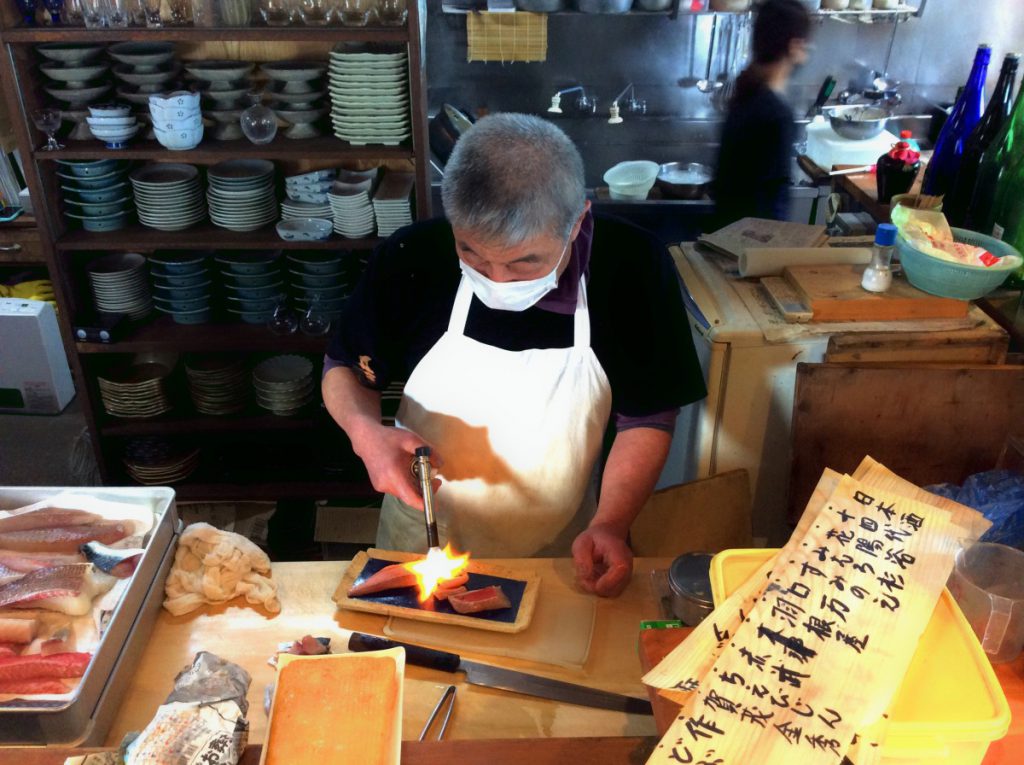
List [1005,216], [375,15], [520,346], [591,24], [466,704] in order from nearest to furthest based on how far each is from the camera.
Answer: [466,704] → [520,346] → [1005,216] → [375,15] → [591,24]

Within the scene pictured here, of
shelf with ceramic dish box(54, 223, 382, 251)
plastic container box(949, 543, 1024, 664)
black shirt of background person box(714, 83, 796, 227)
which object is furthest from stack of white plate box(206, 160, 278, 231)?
plastic container box(949, 543, 1024, 664)

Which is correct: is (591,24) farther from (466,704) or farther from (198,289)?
(466,704)

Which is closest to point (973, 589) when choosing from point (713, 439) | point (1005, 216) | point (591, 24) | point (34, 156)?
point (713, 439)

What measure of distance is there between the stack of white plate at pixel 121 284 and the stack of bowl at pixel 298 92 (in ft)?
3.12

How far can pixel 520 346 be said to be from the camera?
6.97 feet

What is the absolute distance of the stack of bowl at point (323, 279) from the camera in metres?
3.69

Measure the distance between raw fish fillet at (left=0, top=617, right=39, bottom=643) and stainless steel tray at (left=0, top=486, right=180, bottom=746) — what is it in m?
0.13

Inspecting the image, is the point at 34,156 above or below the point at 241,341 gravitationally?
above

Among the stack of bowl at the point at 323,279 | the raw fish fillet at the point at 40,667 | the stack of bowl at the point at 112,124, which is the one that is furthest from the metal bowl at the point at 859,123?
the raw fish fillet at the point at 40,667

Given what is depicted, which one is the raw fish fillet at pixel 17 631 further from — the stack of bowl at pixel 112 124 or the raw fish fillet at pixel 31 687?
the stack of bowl at pixel 112 124

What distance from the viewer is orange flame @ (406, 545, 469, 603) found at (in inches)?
68.0

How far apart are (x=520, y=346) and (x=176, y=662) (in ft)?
3.35

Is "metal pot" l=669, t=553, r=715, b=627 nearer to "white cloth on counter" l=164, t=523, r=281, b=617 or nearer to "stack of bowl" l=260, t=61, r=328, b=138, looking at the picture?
"white cloth on counter" l=164, t=523, r=281, b=617

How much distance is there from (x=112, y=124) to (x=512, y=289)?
226cm
